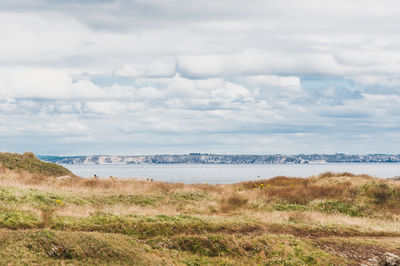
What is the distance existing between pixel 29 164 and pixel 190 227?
4467cm

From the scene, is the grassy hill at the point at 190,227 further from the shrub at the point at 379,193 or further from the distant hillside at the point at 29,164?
the distant hillside at the point at 29,164

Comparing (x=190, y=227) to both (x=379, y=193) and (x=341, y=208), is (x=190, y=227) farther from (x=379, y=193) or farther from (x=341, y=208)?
(x=379, y=193)

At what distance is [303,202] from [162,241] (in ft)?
71.1

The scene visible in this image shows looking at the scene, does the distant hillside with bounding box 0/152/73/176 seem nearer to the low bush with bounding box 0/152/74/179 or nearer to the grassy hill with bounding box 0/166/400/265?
the low bush with bounding box 0/152/74/179

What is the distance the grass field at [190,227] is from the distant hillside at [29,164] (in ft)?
59.3

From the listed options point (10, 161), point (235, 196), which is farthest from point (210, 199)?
point (10, 161)

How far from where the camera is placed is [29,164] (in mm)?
64438

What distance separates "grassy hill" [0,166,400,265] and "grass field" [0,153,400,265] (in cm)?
5

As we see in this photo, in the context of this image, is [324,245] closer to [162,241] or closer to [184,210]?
[162,241]

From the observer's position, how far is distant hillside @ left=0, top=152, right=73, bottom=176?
60562mm

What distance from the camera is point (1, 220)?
23156mm

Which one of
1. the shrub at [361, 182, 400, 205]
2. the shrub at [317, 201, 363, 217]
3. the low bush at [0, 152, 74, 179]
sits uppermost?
the low bush at [0, 152, 74, 179]

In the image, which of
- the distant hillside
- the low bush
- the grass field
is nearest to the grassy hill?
the grass field

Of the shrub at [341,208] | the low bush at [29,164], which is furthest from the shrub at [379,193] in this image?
the low bush at [29,164]
